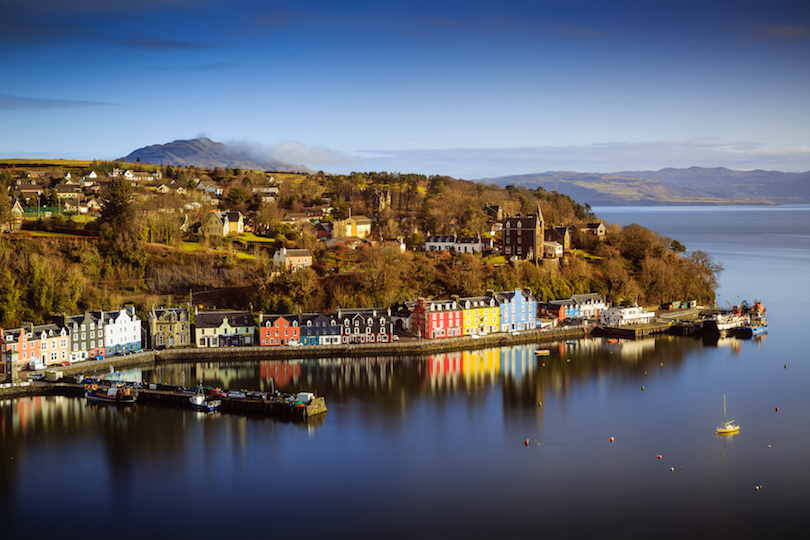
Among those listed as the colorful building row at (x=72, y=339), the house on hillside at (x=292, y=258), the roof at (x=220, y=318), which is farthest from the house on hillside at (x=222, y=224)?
the colorful building row at (x=72, y=339)

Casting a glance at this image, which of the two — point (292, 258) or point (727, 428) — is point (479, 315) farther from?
point (727, 428)

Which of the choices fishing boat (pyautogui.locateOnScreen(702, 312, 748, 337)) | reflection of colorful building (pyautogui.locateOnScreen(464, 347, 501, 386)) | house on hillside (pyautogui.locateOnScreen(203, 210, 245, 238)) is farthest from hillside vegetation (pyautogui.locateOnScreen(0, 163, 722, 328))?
reflection of colorful building (pyautogui.locateOnScreen(464, 347, 501, 386))

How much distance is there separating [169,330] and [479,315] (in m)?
10.8

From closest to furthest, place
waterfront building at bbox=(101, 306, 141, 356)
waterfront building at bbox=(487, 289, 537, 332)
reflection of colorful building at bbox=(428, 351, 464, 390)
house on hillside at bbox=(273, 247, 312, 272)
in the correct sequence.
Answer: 1. reflection of colorful building at bbox=(428, 351, 464, 390)
2. waterfront building at bbox=(101, 306, 141, 356)
3. waterfront building at bbox=(487, 289, 537, 332)
4. house on hillside at bbox=(273, 247, 312, 272)

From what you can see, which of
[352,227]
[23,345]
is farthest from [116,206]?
[23,345]

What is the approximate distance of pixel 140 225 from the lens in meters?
31.8

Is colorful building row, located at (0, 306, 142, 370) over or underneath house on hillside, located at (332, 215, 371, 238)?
underneath

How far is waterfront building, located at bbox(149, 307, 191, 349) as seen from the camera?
2475 centimetres

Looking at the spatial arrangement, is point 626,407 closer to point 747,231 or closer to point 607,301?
point 607,301

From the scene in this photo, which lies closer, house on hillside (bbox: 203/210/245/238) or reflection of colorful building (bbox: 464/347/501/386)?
reflection of colorful building (bbox: 464/347/501/386)

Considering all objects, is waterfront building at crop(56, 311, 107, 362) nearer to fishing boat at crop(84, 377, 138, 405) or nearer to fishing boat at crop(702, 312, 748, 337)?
fishing boat at crop(84, 377, 138, 405)

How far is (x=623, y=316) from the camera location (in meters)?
30.1

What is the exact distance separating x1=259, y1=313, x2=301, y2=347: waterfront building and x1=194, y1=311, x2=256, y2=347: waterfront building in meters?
0.43

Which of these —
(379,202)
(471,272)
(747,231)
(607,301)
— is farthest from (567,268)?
(747,231)
